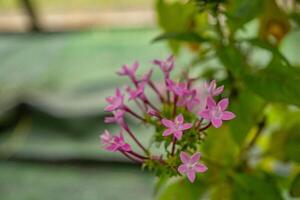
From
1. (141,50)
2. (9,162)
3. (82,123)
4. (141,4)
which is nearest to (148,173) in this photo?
(82,123)

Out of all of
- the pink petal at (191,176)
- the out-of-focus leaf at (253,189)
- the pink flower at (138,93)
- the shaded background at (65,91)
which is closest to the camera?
the pink petal at (191,176)

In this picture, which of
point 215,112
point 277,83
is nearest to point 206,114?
point 215,112

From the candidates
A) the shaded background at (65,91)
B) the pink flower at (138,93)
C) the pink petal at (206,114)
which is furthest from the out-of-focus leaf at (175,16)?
the shaded background at (65,91)

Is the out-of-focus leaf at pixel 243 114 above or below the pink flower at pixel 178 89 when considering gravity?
below

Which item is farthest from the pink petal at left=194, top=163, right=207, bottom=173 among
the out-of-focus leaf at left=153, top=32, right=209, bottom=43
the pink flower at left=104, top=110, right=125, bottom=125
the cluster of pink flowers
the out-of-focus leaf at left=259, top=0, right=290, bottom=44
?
the out-of-focus leaf at left=259, top=0, right=290, bottom=44

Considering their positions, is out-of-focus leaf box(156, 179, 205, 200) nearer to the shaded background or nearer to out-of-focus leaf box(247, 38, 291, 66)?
out-of-focus leaf box(247, 38, 291, 66)

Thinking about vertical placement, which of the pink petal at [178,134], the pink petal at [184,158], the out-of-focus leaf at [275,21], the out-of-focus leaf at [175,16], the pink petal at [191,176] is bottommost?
the pink petal at [191,176]

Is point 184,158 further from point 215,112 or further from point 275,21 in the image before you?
point 275,21

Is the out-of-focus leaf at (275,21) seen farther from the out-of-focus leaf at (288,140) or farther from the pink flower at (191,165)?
the pink flower at (191,165)
